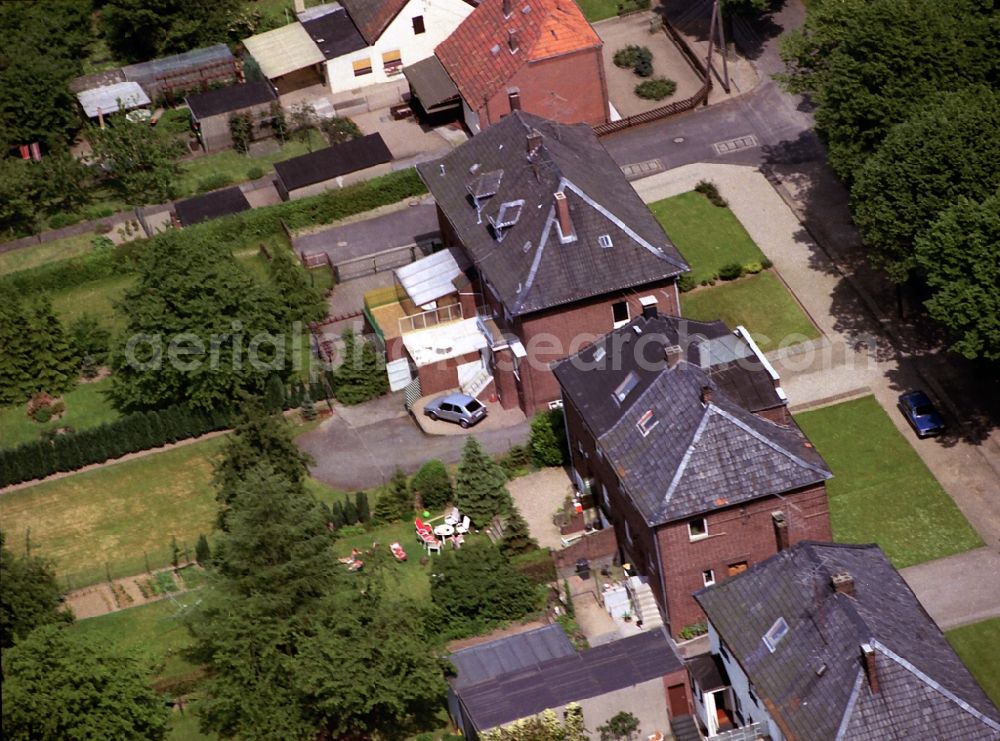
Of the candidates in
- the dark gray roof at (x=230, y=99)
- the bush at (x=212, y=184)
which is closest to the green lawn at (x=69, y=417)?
the bush at (x=212, y=184)

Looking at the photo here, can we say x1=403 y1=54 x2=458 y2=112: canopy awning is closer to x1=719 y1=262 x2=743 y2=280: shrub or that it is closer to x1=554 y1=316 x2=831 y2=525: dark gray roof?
x1=719 y1=262 x2=743 y2=280: shrub

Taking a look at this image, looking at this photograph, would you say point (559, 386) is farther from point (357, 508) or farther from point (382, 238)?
point (382, 238)

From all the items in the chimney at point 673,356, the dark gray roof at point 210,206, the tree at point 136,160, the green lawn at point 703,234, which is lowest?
the chimney at point 673,356

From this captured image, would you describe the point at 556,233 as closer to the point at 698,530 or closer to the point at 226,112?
the point at 698,530

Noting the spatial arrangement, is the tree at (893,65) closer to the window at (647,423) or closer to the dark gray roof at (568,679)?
the window at (647,423)

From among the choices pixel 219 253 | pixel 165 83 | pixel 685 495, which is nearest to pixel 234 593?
pixel 685 495

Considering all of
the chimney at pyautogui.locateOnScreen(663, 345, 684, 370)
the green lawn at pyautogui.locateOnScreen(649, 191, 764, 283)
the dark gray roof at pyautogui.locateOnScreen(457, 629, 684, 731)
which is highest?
the green lawn at pyautogui.locateOnScreen(649, 191, 764, 283)

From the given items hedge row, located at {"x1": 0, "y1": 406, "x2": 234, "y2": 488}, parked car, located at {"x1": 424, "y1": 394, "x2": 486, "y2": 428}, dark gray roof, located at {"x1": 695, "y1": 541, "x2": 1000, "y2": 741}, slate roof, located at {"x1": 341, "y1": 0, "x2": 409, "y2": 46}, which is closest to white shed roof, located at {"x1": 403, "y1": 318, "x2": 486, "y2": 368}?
parked car, located at {"x1": 424, "y1": 394, "x2": 486, "y2": 428}
